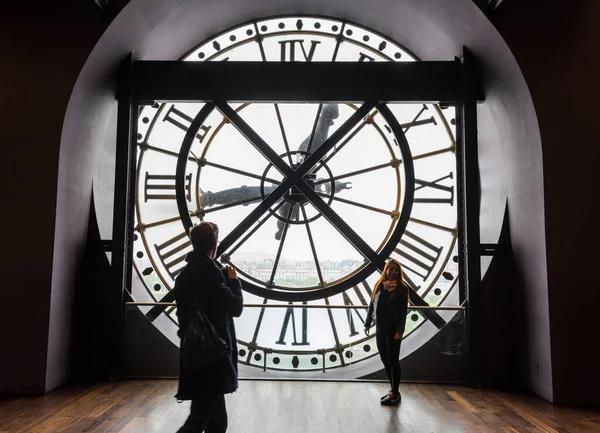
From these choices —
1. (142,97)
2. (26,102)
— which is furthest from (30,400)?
(142,97)

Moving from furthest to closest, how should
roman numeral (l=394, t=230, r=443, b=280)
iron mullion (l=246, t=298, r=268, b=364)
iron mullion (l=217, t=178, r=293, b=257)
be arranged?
1. roman numeral (l=394, t=230, r=443, b=280)
2. iron mullion (l=217, t=178, r=293, b=257)
3. iron mullion (l=246, t=298, r=268, b=364)

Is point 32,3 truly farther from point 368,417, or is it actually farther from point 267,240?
point 368,417

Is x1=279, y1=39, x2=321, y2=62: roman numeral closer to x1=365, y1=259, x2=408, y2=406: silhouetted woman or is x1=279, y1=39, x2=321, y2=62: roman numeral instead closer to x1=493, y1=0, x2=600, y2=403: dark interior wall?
x1=493, y1=0, x2=600, y2=403: dark interior wall

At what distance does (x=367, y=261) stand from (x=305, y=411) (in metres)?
1.74

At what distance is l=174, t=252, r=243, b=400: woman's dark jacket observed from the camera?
2012mm

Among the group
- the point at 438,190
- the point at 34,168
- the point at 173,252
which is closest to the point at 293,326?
the point at 173,252

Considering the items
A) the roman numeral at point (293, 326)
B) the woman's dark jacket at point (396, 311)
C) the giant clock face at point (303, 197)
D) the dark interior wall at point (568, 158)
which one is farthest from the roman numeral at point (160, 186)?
the dark interior wall at point (568, 158)

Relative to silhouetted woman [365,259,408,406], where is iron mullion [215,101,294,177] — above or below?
above

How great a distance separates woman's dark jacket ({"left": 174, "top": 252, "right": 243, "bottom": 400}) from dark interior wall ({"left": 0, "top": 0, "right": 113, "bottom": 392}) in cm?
211

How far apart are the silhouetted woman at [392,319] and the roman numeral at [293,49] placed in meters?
2.39

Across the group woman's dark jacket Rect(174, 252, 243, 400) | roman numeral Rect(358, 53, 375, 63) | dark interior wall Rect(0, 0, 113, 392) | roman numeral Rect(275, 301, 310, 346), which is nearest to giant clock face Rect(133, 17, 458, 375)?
roman numeral Rect(275, 301, 310, 346)

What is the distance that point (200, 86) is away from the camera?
4.44 metres

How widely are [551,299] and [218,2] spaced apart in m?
3.60

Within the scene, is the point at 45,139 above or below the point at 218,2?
below
